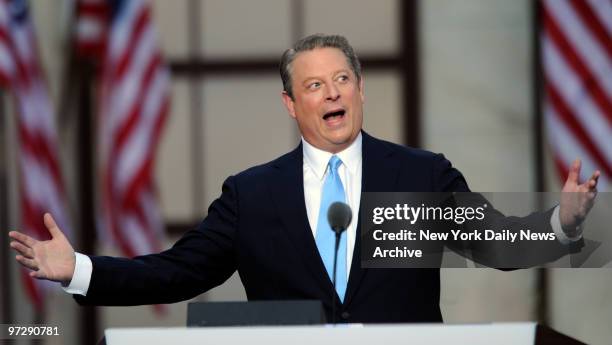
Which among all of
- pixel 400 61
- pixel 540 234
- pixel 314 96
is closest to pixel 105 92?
pixel 400 61

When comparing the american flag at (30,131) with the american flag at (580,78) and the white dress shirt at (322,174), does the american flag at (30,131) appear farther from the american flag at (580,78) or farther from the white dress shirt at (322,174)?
the white dress shirt at (322,174)

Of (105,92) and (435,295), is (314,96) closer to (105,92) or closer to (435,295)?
(435,295)

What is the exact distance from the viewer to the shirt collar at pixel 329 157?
3.98 metres

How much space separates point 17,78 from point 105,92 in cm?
52

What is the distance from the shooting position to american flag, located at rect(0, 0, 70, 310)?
7.37m

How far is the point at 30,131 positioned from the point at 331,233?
13.0ft

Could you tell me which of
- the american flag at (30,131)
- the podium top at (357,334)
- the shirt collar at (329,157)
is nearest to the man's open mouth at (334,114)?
the shirt collar at (329,157)

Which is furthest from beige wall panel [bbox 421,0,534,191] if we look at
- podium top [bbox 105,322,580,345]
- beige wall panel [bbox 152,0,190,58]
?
podium top [bbox 105,322,580,345]

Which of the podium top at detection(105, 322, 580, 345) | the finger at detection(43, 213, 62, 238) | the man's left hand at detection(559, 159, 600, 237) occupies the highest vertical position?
the man's left hand at detection(559, 159, 600, 237)

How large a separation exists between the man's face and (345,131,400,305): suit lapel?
7 cm

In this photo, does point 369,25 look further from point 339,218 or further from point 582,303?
point 339,218

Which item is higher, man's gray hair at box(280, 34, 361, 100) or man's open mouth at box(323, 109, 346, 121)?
man's gray hair at box(280, 34, 361, 100)

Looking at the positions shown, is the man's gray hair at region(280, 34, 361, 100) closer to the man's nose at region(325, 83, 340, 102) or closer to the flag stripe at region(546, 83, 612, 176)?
the man's nose at region(325, 83, 340, 102)

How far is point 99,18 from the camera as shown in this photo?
7.65m
